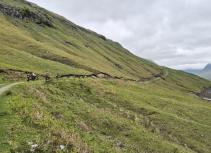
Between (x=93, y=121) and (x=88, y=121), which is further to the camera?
(x=93, y=121)

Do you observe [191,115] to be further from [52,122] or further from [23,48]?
[23,48]

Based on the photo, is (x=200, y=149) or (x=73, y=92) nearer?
(x=200, y=149)

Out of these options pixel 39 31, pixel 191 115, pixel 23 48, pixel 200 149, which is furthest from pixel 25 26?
pixel 200 149

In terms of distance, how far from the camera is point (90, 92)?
170 feet

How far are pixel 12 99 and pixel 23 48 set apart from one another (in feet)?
299

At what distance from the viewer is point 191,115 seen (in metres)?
59.0

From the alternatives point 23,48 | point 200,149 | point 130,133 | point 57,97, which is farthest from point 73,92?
point 23,48

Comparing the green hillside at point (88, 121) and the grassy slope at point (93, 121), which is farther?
the grassy slope at point (93, 121)

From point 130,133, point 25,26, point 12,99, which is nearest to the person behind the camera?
point 12,99

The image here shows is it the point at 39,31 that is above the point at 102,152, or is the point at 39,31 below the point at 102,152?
above

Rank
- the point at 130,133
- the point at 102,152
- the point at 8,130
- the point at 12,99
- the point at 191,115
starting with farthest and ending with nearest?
1. the point at 191,115
2. the point at 130,133
3. the point at 12,99
4. the point at 102,152
5. the point at 8,130

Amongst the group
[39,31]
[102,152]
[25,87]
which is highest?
[39,31]

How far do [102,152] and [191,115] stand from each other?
105ft

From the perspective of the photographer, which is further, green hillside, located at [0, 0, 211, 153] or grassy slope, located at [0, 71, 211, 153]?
grassy slope, located at [0, 71, 211, 153]
